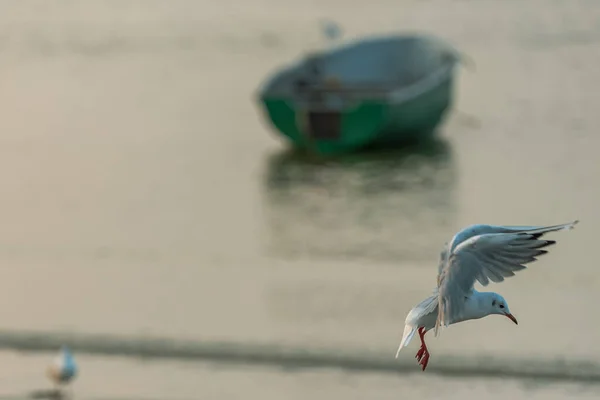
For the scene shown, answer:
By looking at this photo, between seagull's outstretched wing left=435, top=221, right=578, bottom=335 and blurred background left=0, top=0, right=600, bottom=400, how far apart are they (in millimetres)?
4576

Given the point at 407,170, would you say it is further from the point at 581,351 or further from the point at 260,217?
the point at 581,351

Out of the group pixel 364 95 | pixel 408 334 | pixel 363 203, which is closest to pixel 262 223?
pixel 363 203

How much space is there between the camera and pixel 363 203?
65.0ft

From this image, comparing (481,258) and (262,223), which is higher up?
(262,223)

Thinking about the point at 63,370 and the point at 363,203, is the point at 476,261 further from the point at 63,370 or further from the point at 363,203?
the point at 363,203

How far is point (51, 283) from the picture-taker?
16.0 m

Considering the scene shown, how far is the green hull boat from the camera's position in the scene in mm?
22297

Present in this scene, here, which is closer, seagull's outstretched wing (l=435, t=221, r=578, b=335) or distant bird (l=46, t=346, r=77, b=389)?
seagull's outstretched wing (l=435, t=221, r=578, b=335)

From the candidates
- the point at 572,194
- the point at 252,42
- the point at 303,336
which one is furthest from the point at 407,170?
the point at 252,42

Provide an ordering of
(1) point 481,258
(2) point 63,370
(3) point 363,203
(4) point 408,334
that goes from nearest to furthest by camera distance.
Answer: (1) point 481,258 < (4) point 408,334 < (2) point 63,370 < (3) point 363,203

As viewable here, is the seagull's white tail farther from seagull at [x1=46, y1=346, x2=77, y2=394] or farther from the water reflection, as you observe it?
the water reflection

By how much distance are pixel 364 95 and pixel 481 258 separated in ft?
50.3

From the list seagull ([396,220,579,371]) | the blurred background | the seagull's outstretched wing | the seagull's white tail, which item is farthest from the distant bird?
the seagull's outstretched wing

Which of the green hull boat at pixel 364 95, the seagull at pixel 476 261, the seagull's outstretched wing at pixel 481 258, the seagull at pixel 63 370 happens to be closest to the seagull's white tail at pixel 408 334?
the seagull at pixel 476 261
